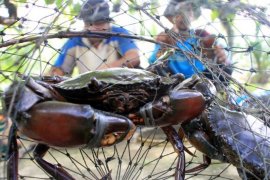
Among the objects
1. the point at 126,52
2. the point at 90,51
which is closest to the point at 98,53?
the point at 90,51

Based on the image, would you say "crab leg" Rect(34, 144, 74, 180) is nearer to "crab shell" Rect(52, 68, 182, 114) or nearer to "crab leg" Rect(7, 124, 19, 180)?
"crab leg" Rect(7, 124, 19, 180)

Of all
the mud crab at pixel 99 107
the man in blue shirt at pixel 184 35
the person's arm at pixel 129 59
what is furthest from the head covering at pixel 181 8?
the person's arm at pixel 129 59

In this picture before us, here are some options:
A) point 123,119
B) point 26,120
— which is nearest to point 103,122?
point 123,119

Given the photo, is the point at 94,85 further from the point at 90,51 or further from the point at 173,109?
the point at 90,51

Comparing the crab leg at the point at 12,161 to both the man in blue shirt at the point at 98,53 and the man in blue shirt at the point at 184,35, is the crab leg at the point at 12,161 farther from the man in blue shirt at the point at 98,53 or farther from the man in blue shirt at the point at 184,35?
the man in blue shirt at the point at 98,53

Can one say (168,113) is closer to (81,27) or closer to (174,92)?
(174,92)

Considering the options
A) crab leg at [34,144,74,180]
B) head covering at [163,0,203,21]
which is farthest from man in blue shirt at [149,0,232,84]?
crab leg at [34,144,74,180]
